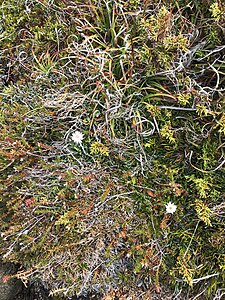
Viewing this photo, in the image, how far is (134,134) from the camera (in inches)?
77.1

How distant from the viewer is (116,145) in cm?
198

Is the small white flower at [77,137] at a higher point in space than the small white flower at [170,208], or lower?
higher

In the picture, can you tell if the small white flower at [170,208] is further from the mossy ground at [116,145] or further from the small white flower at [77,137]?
the small white flower at [77,137]

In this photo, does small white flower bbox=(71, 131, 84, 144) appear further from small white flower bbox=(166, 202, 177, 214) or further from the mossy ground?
small white flower bbox=(166, 202, 177, 214)

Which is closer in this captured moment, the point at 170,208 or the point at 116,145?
the point at 170,208

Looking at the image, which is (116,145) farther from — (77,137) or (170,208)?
(170,208)

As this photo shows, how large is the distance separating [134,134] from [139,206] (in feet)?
1.40

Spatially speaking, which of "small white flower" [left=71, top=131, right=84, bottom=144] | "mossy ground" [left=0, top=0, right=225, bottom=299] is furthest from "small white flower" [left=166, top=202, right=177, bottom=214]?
"small white flower" [left=71, top=131, right=84, bottom=144]

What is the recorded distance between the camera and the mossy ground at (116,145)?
6.15ft

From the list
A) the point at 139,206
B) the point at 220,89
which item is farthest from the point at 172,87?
the point at 139,206

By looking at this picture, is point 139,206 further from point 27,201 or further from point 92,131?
point 27,201

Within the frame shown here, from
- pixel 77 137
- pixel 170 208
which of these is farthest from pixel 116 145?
pixel 170 208

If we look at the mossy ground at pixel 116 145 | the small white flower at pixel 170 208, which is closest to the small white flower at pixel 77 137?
the mossy ground at pixel 116 145

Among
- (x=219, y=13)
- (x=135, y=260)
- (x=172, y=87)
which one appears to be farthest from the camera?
(x=135, y=260)
